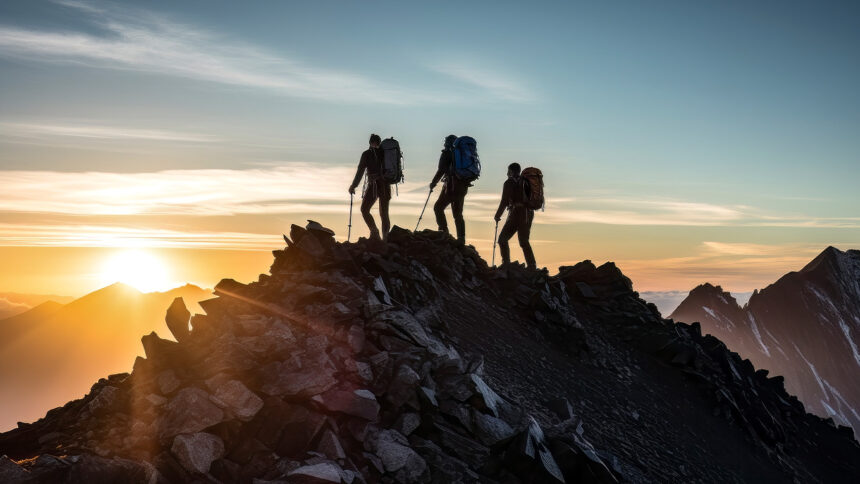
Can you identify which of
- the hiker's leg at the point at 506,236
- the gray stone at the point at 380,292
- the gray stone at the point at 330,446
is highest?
the hiker's leg at the point at 506,236

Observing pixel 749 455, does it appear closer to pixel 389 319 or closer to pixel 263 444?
pixel 389 319

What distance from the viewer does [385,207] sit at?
25.7m

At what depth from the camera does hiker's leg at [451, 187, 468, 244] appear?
2673 cm

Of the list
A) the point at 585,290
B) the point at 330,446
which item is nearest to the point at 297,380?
the point at 330,446

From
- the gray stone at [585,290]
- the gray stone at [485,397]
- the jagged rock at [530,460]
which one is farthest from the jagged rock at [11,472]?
the gray stone at [585,290]

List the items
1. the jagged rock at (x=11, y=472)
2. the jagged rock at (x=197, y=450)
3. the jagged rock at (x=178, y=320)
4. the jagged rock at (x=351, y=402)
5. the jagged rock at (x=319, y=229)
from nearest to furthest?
1. the jagged rock at (x=11, y=472)
2. the jagged rock at (x=197, y=450)
3. the jagged rock at (x=351, y=402)
4. the jagged rock at (x=178, y=320)
5. the jagged rock at (x=319, y=229)

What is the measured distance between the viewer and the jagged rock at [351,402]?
14109mm

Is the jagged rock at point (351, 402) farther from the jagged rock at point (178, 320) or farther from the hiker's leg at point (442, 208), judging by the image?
the hiker's leg at point (442, 208)

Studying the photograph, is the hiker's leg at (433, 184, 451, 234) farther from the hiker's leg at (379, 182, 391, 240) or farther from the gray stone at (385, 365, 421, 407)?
the gray stone at (385, 365, 421, 407)

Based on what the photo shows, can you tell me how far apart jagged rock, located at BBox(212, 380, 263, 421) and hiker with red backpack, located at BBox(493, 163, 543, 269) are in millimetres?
15899

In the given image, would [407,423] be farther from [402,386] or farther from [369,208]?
[369,208]

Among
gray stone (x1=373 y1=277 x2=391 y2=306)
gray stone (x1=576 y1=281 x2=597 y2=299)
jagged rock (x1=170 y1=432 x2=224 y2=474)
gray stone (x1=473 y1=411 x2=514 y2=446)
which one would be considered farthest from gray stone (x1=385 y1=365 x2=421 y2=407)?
gray stone (x1=576 y1=281 x2=597 y2=299)

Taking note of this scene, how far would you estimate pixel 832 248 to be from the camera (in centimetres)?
19862

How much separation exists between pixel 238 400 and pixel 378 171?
42.6 feet
